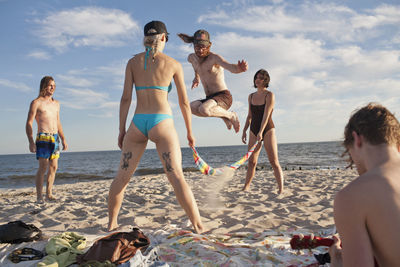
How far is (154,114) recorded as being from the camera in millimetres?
3287

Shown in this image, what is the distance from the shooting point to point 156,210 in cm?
525

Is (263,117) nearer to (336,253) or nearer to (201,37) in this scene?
(201,37)

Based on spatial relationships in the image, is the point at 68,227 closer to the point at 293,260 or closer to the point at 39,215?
the point at 39,215

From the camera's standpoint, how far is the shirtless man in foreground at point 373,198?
1.32 meters

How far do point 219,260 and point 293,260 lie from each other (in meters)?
0.67

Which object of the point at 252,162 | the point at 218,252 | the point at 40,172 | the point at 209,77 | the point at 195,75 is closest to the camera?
the point at 218,252

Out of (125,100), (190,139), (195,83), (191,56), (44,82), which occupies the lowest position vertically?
(190,139)

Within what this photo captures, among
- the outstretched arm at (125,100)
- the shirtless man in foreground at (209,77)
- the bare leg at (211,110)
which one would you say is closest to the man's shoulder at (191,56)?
the shirtless man in foreground at (209,77)

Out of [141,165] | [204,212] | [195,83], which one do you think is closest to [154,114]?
[195,83]

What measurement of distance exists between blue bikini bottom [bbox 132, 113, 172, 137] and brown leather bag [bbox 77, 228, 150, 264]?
43.6 inches

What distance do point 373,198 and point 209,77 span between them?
3637 mm

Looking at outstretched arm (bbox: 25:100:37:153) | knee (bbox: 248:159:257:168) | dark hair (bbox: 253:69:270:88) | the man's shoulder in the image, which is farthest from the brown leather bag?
dark hair (bbox: 253:69:270:88)

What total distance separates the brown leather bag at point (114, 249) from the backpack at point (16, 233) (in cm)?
104

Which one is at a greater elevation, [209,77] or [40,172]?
[209,77]
